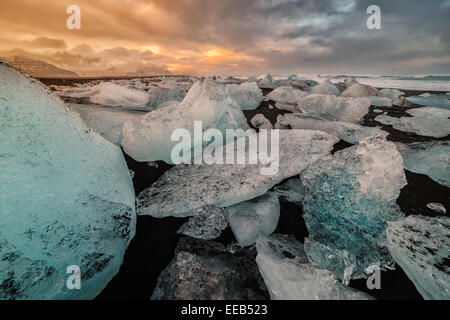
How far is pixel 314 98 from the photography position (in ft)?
10.5

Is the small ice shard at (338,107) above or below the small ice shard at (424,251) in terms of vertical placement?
above

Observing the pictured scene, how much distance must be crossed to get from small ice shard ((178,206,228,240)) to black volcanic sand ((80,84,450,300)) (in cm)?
4

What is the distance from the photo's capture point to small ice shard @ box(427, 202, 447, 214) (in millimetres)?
1132

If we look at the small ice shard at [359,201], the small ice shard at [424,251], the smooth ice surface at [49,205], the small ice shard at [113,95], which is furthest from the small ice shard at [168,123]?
the small ice shard at [113,95]

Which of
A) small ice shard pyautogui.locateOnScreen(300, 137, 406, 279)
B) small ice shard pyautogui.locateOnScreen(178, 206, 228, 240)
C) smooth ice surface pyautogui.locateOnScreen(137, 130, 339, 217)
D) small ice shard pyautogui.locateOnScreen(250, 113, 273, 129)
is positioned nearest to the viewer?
small ice shard pyautogui.locateOnScreen(300, 137, 406, 279)

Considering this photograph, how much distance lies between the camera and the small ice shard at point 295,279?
26.1 inches

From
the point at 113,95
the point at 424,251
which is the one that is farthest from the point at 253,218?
the point at 113,95

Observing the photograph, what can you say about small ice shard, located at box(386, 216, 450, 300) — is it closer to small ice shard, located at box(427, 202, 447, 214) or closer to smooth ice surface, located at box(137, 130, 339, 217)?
small ice shard, located at box(427, 202, 447, 214)

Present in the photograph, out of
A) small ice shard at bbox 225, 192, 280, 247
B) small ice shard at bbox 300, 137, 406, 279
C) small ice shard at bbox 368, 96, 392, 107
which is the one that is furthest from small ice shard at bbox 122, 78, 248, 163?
small ice shard at bbox 368, 96, 392, 107

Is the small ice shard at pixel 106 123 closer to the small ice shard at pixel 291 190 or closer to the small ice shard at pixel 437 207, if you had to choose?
the small ice shard at pixel 291 190

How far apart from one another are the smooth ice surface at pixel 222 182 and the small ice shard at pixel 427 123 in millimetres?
2058

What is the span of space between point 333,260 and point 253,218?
403 millimetres
